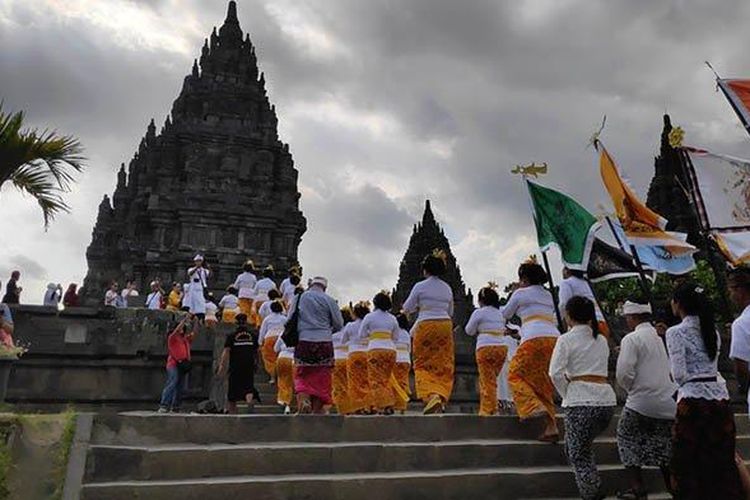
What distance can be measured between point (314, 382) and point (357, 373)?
1547 mm

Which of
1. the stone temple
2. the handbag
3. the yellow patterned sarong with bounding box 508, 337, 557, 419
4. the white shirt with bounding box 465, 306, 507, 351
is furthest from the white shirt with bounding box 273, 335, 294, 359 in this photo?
the stone temple

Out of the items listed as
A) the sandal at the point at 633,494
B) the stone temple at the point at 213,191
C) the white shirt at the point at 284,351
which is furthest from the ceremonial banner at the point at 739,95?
the stone temple at the point at 213,191

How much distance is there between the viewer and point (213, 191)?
35.8m

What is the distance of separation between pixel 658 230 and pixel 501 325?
109 inches

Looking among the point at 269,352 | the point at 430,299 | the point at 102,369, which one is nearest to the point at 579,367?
the point at 430,299

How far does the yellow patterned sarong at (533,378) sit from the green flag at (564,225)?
1.84m

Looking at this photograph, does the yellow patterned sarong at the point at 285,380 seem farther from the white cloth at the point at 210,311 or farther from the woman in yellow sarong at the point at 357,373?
the white cloth at the point at 210,311

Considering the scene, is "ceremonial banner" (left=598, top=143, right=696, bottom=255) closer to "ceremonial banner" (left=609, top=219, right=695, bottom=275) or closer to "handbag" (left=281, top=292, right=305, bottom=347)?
"ceremonial banner" (left=609, top=219, right=695, bottom=275)

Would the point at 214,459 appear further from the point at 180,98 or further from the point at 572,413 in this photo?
the point at 180,98

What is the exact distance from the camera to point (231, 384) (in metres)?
9.51

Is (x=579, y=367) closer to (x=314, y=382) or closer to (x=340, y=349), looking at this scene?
(x=314, y=382)

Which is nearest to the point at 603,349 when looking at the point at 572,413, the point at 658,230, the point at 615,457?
the point at 572,413

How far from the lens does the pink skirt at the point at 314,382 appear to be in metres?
7.73

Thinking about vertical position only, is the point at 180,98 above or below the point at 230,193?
above
